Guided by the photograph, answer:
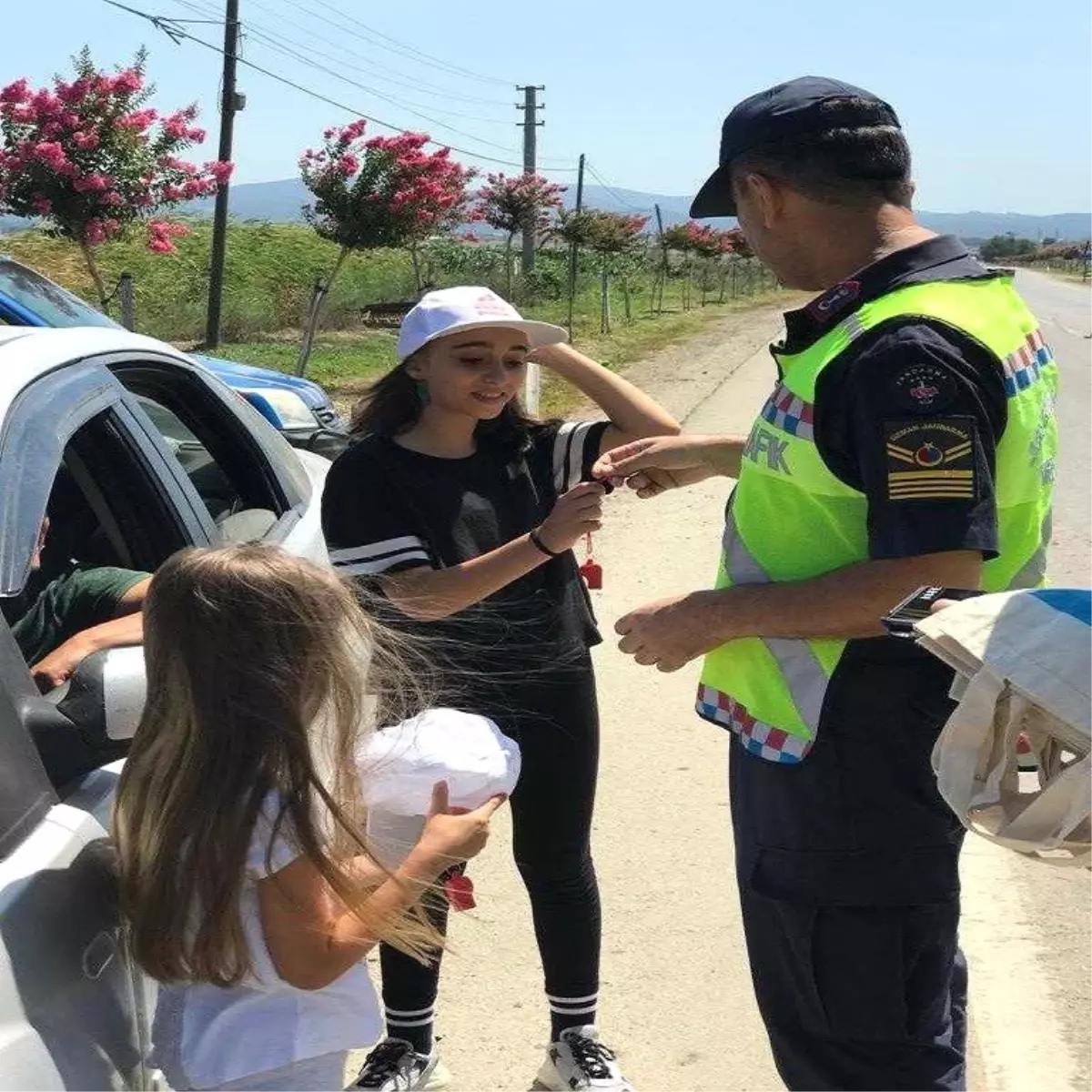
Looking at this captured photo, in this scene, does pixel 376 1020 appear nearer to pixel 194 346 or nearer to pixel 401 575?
pixel 401 575

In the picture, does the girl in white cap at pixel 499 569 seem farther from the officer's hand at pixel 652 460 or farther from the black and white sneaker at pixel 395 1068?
the officer's hand at pixel 652 460

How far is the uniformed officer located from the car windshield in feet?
12.7

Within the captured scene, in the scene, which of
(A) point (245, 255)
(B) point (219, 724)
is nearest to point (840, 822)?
(B) point (219, 724)

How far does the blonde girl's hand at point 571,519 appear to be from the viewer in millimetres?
2680

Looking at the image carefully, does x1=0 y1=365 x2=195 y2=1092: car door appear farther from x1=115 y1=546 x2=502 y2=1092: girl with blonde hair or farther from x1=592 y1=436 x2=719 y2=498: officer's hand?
x1=592 y1=436 x2=719 y2=498: officer's hand

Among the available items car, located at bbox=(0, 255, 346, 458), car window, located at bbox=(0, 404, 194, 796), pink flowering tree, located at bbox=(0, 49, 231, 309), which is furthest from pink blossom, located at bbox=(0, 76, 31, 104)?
car window, located at bbox=(0, 404, 194, 796)

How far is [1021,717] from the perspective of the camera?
166 cm

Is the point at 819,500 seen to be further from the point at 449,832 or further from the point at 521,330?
the point at 521,330

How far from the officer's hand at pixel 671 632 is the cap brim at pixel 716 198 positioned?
68 cm

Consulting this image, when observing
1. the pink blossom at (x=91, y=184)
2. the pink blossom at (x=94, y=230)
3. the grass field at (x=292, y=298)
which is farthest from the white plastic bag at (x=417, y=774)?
the pink blossom at (x=94, y=230)

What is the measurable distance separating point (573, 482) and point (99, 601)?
3.43ft

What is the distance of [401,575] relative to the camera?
276 cm

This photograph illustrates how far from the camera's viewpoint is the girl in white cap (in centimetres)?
276

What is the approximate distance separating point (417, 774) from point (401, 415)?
1.07 meters
